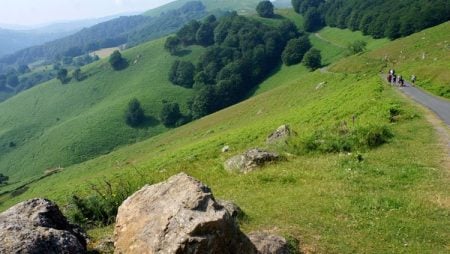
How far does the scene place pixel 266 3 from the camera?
190750mm

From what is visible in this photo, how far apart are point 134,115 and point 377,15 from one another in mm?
79790

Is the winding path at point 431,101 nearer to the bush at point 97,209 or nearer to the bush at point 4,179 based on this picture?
the bush at point 97,209

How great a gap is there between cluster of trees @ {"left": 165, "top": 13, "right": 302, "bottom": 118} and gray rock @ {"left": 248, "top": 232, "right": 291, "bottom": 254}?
4417 inches

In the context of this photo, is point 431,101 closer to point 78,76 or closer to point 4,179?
point 4,179

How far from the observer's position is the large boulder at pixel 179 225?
29.4ft

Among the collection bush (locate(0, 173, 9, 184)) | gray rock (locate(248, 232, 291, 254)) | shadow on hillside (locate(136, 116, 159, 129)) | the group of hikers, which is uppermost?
gray rock (locate(248, 232, 291, 254))

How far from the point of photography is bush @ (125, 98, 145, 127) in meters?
126

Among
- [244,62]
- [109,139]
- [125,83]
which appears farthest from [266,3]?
[109,139]

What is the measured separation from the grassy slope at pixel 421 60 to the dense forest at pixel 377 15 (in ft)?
80.5

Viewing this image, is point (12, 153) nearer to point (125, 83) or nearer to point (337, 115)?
point (125, 83)

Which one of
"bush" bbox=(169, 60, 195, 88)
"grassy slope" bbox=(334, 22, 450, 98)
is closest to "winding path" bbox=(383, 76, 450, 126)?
"grassy slope" bbox=(334, 22, 450, 98)

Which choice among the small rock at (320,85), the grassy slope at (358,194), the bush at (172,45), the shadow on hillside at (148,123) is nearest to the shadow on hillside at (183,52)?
the bush at (172,45)

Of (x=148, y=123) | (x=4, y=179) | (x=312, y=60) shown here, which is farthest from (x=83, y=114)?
(x=312, y=60)

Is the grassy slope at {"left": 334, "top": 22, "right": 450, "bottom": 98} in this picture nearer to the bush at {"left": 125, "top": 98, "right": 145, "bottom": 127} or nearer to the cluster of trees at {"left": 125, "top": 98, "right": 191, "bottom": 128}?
the cluster of trees at {"left": 125, "top": 98, "right": 191, "bottom": 128}
